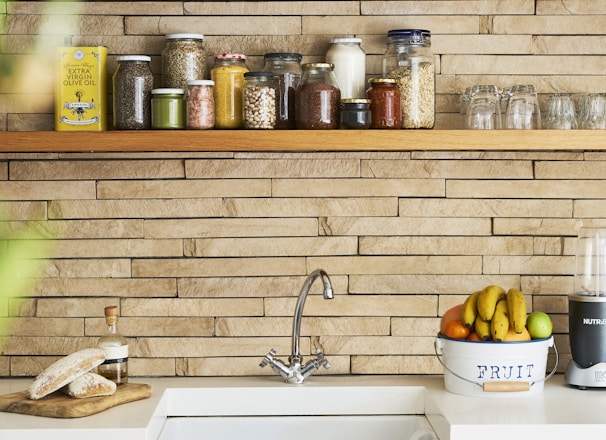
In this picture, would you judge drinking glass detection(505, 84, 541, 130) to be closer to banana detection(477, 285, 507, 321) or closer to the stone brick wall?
the stone brick wall

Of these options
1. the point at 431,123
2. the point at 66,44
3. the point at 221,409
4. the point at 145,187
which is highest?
the point at 66,44

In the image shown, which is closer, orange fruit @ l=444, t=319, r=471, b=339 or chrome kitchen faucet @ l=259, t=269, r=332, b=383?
orange fruit @ l=444, t=319, r=471, b=339

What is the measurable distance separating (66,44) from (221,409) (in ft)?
3.43

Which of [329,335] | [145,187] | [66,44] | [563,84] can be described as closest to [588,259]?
[563,84]

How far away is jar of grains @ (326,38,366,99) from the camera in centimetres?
236

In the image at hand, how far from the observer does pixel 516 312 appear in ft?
7.26

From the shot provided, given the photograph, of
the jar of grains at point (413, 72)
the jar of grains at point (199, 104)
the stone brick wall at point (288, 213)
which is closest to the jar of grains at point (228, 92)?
the jar of grains at point (199, 104)

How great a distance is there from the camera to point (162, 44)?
96.9 inches

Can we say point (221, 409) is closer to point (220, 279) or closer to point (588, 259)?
point (220, 279)

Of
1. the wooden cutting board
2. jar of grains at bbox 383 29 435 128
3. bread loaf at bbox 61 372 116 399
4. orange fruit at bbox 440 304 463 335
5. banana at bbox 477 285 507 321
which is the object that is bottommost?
the wooden cutting board

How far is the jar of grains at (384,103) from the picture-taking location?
7.42 feet

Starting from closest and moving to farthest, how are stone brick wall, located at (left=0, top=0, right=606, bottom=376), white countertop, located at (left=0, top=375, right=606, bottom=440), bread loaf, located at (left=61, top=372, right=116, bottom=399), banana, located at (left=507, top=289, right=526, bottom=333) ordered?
white countertop, located at (left=0, top=375, right=606, bottom=440)
bread loaf, located at (left=61, top=372, right=116, bottom=399)
banana, located at (left=507, top=289, right=526, bottom=333)
stone brick wall, located at (left=0, top=0, right=606, bottom=376)

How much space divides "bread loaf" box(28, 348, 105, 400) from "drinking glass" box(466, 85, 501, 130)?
1.12 m

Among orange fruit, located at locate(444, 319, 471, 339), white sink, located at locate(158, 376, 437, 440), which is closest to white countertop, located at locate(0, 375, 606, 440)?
white sink, located at locate(158, 376, 437, 440)
